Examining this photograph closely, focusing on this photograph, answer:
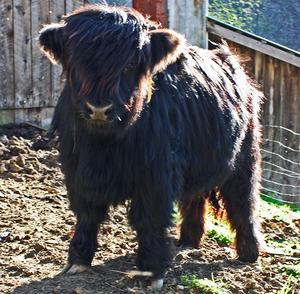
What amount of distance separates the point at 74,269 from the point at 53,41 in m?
1.49

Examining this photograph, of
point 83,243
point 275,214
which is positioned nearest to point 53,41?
point 83,243

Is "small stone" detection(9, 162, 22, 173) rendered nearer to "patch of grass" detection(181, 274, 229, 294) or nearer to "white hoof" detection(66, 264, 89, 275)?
"white hoof" detection(66, 264, 89, 275)

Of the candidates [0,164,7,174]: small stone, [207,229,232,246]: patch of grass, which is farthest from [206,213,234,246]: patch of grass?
[0,164,7,174]: small stone

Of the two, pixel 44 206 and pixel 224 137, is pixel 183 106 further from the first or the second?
pixel 44 206

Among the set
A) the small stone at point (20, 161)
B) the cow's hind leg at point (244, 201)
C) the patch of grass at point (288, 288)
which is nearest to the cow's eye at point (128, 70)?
the cow's hind leg at point (244, 201)

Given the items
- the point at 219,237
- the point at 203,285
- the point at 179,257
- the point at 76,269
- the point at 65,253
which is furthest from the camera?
the point at 219,237

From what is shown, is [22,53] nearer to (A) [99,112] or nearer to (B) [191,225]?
(B) [191,225]

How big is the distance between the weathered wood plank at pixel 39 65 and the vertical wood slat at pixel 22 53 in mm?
49

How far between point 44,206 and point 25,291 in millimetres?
1857

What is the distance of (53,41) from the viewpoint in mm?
5109

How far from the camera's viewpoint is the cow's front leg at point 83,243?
17.5ft

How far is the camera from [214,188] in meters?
6.18

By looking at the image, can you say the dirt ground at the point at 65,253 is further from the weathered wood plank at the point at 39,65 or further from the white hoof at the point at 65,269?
the weathered wood plank at the point at 39,65

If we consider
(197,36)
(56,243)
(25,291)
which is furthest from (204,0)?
(25,291)
